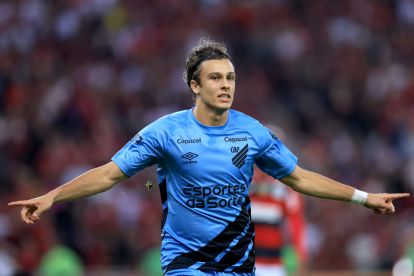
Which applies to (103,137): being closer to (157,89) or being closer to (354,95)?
(157,89)

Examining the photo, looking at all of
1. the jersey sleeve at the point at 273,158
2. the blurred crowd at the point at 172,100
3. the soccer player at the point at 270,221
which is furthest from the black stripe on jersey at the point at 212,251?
the blurred crowd at the point at 172,100

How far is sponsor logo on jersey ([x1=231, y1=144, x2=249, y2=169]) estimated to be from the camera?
724 centimetres

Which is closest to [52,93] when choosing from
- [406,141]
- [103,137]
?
[103,137]

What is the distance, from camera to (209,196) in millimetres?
7199

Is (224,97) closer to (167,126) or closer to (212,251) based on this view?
(167,126)

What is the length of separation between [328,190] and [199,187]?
91 centimetres

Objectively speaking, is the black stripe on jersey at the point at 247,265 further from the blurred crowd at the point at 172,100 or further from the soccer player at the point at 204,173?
the blurred crowd at the point at 172,100

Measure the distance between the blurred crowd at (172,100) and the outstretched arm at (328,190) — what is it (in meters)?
5.89

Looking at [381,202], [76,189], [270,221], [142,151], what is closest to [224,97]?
[142,151]

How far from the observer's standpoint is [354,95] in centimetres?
1712

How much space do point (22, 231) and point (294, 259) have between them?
13.6ft

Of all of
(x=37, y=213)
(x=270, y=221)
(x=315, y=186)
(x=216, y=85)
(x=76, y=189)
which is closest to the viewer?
(x=37, y=213)

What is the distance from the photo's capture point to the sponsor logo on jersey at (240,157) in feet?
23.7

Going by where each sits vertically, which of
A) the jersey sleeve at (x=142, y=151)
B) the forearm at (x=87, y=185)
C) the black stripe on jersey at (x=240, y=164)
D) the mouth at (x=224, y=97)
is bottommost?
the forearm at (x=87, y=185)
